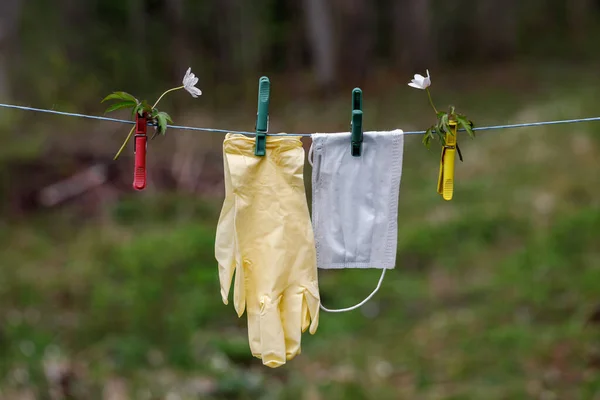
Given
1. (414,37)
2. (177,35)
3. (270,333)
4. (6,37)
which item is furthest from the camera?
(177,35)

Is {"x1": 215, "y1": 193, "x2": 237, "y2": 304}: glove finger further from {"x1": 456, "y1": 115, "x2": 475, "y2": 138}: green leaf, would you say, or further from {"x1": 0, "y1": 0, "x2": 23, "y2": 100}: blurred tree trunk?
{"x1": 0, "y1": 0, "x2": 23, "y2": 100}: blurred tree trunk

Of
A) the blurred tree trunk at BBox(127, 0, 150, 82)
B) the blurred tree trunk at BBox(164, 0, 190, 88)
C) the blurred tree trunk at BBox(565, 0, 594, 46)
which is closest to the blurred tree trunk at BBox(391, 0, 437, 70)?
the blurred tree trunk at BBox(565, 0, 594, 46)

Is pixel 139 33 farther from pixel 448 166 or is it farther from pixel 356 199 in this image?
pixel 448 166

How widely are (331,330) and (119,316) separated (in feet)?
5.09

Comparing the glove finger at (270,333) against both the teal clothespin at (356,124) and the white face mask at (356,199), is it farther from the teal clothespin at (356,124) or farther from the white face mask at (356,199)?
the teal clothespin at (356,124)

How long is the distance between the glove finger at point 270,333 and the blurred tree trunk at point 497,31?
12033 millimetres

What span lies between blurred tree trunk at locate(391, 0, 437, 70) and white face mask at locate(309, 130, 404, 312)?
11.0 meters

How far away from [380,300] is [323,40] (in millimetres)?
6546

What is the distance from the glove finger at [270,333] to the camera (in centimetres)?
239

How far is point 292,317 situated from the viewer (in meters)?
2.45

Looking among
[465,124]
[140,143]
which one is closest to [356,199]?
[465,124]

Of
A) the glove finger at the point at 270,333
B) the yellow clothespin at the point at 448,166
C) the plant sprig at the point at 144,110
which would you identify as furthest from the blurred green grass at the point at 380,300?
the plant sprig at the point at 144,110

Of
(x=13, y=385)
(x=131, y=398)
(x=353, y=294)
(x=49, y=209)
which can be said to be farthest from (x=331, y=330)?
(x=49, y=209)

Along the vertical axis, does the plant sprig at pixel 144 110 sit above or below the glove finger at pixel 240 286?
above
